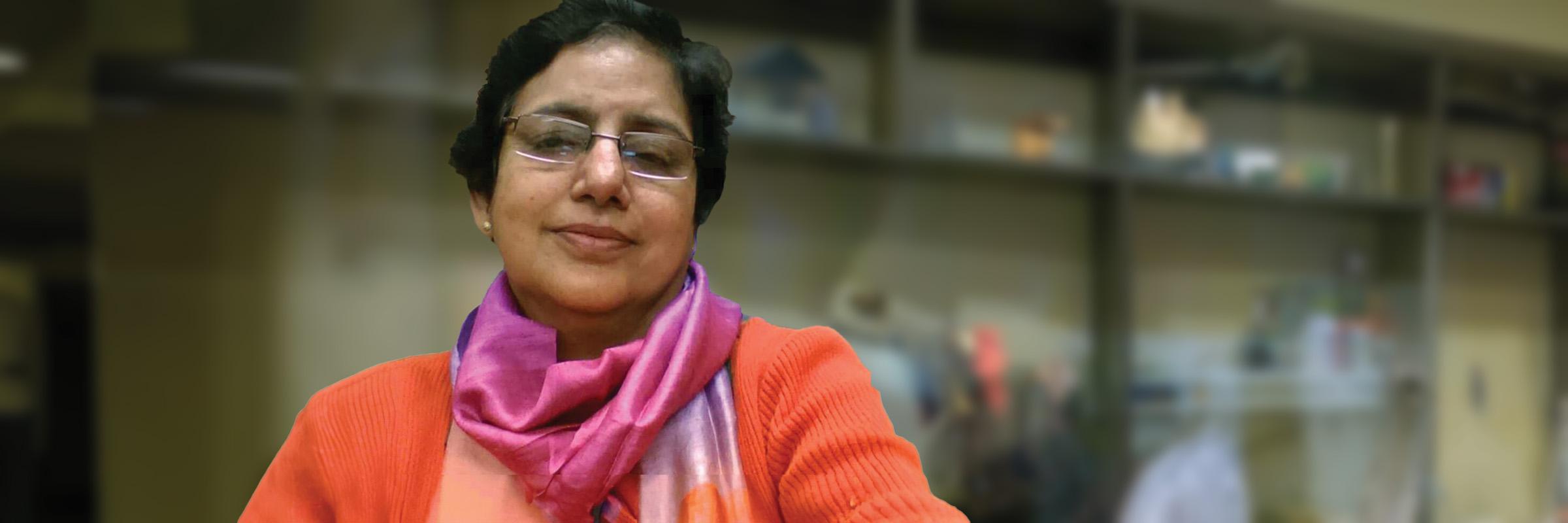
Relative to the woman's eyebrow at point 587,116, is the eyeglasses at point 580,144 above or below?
below

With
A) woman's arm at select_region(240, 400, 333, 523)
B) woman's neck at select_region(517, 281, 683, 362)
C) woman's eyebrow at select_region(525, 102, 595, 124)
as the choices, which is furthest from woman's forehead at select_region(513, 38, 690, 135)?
woman's arm at select_region(240, 400, 333, 523)

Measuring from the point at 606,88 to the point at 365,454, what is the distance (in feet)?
0.97

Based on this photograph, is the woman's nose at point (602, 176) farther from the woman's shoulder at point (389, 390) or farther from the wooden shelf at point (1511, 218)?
the wooden shelf at point (1511, 218)

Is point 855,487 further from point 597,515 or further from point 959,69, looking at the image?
point 959,69

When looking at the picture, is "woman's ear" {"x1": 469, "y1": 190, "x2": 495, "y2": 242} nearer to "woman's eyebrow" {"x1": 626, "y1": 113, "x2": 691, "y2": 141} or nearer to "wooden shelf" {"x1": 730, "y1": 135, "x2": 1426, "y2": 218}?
"woman's eyebrow" {"x1": 626, "y1": 113, "x2": 691, "y2": 141}

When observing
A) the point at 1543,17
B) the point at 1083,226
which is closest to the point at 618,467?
the point at 1083,226

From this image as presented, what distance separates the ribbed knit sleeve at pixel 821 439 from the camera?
2.27 feet

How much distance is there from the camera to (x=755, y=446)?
0.76 meters

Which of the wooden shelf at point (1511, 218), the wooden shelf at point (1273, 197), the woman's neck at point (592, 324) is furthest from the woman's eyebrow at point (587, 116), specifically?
the wooden shelf at point (1511, 218)

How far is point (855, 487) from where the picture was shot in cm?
69

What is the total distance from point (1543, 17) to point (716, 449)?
2142 millimetres

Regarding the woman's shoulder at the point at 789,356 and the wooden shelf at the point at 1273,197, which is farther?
the wooden shelf at the point at 1273,197

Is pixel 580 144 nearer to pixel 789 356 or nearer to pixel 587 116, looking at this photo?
pixel 587 116

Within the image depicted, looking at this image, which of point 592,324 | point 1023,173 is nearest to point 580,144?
point 592,324
